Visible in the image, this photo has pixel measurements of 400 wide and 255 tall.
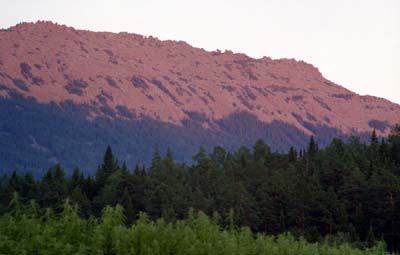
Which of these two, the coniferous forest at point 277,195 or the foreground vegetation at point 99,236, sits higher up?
the coniferous forest at point 277,195

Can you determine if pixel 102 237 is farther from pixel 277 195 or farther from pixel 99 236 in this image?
pixel 277 195

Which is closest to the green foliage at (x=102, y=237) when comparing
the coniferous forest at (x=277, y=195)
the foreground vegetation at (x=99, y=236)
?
the foreground vegetation at (x=99, y=236)

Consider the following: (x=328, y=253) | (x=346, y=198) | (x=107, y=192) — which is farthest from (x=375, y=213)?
(x=328, y=253)

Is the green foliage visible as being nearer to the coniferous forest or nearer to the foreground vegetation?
the foreground vegetation

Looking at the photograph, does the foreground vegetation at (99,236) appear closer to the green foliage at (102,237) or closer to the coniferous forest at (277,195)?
the green foliage at (102,237)

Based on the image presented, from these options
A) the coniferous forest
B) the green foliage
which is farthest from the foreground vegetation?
the coniferous forest

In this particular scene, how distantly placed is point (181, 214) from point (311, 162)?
958 inches

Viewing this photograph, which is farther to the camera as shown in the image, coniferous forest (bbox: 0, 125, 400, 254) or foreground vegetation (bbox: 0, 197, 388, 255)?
coniferous forest (bbox: 0, 125, 400, 254)

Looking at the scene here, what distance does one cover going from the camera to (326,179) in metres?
92.8

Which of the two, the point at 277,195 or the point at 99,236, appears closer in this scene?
the point at 99,236

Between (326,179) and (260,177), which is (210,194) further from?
(326,179)

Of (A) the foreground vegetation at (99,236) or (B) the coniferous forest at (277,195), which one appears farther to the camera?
(B) the coniferous forest at (277,195)

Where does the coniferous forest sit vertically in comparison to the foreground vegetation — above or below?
above

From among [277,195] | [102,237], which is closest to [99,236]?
[102,237]
